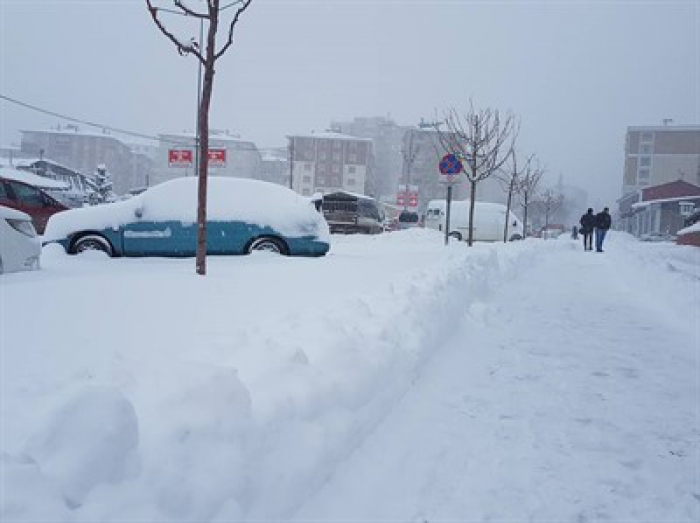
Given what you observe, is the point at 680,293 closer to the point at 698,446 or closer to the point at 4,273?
the point at 698,446

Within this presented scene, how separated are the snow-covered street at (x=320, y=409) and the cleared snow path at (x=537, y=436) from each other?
0.05 ft

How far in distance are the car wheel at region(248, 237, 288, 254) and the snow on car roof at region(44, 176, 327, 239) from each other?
0.24 m

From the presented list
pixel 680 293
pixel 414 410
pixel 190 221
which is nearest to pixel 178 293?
pixel 414 410

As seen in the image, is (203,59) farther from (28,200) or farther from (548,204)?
(548,204)

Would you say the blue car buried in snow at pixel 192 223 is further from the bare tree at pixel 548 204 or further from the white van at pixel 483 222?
the bare tree at pixel 548 204

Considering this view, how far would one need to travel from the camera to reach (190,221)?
8.64 meters

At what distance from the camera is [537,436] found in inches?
133

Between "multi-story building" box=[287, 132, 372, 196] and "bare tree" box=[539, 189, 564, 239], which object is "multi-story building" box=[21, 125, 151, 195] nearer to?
"multi-story building" box=[287, 132, 372, 196]

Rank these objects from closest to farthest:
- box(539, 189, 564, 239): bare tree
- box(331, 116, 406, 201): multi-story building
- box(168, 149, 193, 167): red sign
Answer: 1. box(168, 149, 193, 167): red sign
2. box(539, 189, 564, 239): bare tree
3. box(331, 116, 406, 201): multi-story building

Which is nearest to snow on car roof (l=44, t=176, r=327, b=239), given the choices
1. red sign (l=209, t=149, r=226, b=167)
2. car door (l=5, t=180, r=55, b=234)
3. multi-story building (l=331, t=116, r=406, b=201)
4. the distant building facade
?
car door (l=5, t=180, r=55, b=234)

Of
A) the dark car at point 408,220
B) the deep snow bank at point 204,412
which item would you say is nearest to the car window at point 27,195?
the deep snow bank at point 204,412

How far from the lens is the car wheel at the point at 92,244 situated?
8.59m

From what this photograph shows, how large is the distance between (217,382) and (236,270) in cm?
486

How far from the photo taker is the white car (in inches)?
231
